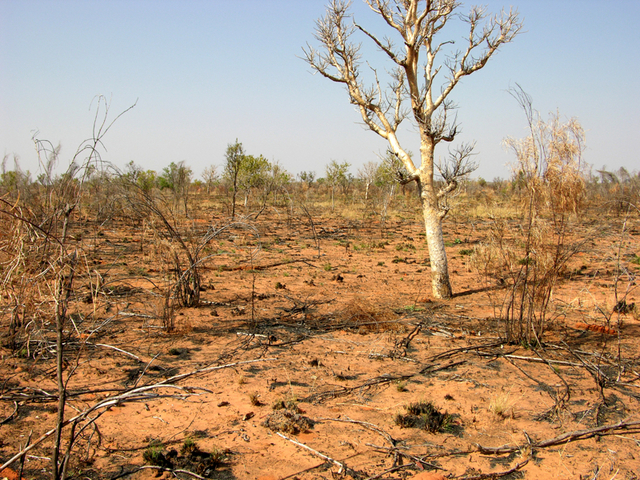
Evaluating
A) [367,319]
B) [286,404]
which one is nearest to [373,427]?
[286,404]

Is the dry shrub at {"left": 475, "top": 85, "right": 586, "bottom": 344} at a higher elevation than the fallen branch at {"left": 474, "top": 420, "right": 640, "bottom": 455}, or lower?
higher

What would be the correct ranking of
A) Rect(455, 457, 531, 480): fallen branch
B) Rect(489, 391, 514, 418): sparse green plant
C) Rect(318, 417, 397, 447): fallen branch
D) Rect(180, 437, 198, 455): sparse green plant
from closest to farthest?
Rect(455, 457, 531, 480): fallen branch → Rect(180, 437, 198, 455): sparse green plant → Rect(318, 417, 397, 447): fallen branch → Rect(489, 391, 514, 418): sparse green plant

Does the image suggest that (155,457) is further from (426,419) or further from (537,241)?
(537,241)

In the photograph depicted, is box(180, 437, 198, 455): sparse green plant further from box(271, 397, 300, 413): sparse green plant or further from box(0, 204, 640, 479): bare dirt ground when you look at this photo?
box(271, 397, 300, 413): sparse green plant

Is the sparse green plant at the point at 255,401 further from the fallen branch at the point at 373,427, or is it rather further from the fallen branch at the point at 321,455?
the fallen branch at the point at 373,427

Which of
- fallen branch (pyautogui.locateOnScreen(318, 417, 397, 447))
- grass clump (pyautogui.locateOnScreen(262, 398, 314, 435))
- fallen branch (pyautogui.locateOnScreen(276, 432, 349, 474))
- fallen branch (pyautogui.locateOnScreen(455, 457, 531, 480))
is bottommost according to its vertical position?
fallen branch (pyautogui.locateOnScreen(455, 457, 531, 480))

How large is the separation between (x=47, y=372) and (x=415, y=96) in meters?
7.47

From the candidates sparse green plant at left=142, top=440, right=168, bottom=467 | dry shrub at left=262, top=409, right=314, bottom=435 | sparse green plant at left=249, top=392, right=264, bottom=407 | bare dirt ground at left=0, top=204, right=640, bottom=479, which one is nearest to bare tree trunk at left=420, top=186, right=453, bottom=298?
bare dirt ground at left=0, top=204, right=640, bottom=479

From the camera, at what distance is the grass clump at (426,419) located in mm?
3867

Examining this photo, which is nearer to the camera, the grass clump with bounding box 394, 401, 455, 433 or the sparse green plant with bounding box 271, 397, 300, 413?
the grass clump with bounding box 394, 401, 455, 433

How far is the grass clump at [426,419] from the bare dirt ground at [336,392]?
3 cm

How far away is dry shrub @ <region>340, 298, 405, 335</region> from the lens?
6.60 m

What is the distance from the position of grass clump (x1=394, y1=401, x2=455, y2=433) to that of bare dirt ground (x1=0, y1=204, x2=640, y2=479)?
0.03m

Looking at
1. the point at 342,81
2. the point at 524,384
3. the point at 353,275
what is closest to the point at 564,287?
the point at 353,275
